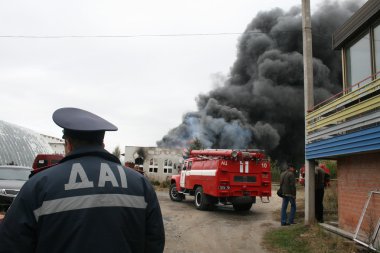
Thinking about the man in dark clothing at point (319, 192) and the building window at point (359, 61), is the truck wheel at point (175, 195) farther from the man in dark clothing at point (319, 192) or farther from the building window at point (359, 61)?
the building window at point (359, 61)

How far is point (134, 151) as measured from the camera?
32.6 m

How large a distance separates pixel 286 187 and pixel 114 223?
9.74 meters

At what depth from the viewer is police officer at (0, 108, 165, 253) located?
79.4 inches

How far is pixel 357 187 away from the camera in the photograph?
8.61 metres

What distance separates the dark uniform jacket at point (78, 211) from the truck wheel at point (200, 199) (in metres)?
12.3

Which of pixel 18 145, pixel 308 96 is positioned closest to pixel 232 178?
pixel 308 96

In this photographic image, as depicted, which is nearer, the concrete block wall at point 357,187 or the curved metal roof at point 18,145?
the concrete block wall at point 357,187

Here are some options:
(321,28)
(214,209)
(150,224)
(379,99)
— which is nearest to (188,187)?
(214,209)

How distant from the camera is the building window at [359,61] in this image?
875cm

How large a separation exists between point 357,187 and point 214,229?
384 centimetres

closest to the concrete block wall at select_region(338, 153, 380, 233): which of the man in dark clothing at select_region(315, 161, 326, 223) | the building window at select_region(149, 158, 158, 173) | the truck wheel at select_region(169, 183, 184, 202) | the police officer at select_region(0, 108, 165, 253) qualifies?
the man in dark clothing at select_region(315, 161, 326, 223)

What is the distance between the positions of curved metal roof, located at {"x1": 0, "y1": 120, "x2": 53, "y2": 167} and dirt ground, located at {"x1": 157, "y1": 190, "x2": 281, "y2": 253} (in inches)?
451

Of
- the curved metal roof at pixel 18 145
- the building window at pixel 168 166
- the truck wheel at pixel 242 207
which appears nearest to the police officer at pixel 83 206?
the truck wheel at pixel 242 207

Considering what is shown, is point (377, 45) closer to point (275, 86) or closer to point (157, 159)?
point (157, 159)
